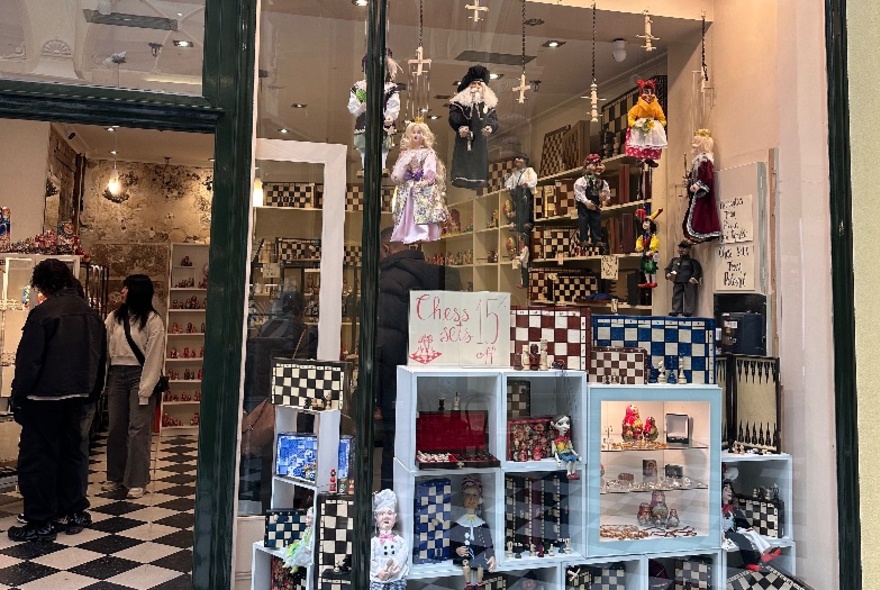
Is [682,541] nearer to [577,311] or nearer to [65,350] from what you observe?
[577,311]

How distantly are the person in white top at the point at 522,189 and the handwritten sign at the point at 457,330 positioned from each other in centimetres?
55

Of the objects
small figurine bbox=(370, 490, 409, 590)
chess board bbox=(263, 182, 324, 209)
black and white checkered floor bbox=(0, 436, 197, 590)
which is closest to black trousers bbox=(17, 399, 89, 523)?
black and white checkered floor bbox=(0, 436, 197, 590)

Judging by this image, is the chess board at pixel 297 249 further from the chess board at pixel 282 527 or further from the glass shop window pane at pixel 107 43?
the chess board at pixel 282 527

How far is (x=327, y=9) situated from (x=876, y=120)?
233cm

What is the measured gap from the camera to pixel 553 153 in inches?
129

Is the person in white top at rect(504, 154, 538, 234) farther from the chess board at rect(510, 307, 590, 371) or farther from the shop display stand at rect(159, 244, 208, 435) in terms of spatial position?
the shop display stand at rect(159, 244, 208, 435)

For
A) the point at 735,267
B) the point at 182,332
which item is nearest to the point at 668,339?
the point at 735,267

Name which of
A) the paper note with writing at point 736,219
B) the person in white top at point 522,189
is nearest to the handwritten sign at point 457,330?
the person in white top at point 522,189

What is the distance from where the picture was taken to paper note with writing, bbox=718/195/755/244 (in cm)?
335

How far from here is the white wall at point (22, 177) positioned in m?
6.69

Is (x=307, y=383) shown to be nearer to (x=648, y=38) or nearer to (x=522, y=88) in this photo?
(x=522, y=88)

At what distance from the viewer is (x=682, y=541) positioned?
9.43 feet

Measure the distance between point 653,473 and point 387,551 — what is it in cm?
121

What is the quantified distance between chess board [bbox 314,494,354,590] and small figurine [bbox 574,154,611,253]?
173 cm
